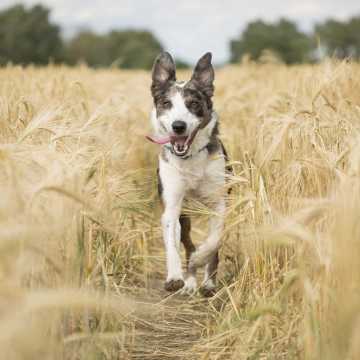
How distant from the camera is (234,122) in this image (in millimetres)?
9234

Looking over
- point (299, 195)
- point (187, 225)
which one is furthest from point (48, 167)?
point (187, 225)

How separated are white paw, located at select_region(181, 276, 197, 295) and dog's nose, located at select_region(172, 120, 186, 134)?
1.26 metres

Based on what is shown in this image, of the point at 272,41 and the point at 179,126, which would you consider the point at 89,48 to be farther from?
the point at 179,126

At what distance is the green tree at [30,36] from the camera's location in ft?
Result: 165

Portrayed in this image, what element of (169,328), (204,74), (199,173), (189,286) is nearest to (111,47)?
(204,74)

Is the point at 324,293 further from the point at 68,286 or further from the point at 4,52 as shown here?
the point at 4,52

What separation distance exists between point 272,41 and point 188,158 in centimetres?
4913

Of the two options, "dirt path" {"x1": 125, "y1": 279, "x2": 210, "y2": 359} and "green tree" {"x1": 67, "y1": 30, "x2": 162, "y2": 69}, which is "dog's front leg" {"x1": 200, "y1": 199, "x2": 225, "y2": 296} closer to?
"dirt path" {"x1": 125, "y1": 279, "x2": 210, "y2": 359}

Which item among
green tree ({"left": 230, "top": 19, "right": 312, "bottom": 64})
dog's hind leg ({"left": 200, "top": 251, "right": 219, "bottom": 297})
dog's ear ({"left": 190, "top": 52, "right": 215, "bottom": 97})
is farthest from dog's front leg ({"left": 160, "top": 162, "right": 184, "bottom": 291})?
green tree ({"left": 230, "top": 19, "right": 312, "bottom": 64})

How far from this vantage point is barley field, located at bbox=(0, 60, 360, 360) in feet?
8.70

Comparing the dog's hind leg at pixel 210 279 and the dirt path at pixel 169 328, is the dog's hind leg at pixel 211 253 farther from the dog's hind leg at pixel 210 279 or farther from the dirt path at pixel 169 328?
the dirt path at pixel 169 328

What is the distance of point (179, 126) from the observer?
576 centimetres

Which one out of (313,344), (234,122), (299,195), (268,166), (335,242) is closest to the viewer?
(335,242)

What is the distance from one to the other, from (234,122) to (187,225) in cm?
308
